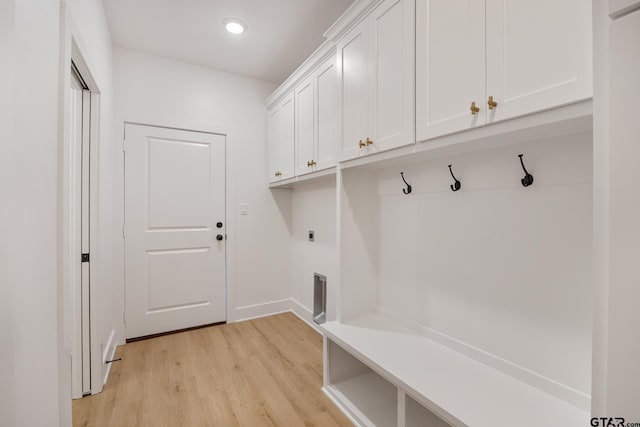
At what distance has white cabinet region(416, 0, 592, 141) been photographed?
0.84 m

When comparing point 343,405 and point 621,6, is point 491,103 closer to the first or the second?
point 621,6

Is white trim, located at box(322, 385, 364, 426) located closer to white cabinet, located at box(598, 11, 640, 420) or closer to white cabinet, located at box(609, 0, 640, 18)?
white cabinet, located at box(598, 11, 640, 420)

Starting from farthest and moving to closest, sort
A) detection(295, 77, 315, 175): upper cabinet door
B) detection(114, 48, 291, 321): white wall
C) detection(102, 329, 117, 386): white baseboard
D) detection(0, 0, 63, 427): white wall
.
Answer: detection(114, 48, 291, 321): white wall
detection(295, 77, 315, 175): upper cabinet door
detection(102, 329, 117, 386): white baseboard
detection(0, 0, 63, 427): white wall

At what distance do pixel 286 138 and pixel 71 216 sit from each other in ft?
5.89

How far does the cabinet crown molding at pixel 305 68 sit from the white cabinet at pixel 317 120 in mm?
39

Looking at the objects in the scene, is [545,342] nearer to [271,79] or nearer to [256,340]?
[256,340]

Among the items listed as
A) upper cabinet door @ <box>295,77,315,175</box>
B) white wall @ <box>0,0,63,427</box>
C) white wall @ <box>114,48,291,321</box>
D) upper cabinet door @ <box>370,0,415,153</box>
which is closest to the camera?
white wall @ <box>0,0,63,427</box>

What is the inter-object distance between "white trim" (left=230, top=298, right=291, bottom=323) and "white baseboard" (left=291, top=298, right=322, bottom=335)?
0.32 feet

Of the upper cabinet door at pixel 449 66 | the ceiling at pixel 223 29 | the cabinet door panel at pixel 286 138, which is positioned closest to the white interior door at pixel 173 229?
the cabinet door panel at pixel 286 138

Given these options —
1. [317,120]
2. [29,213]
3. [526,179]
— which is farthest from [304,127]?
[29,213]

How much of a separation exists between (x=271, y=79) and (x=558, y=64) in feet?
9.50

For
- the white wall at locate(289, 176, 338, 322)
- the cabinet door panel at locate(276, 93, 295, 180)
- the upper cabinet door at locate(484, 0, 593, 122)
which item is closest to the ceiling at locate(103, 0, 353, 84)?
the cabinet door panel at locate(276, 93, 295, 180)

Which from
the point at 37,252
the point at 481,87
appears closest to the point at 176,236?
the point at 37,252

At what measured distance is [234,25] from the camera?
7.41ft
